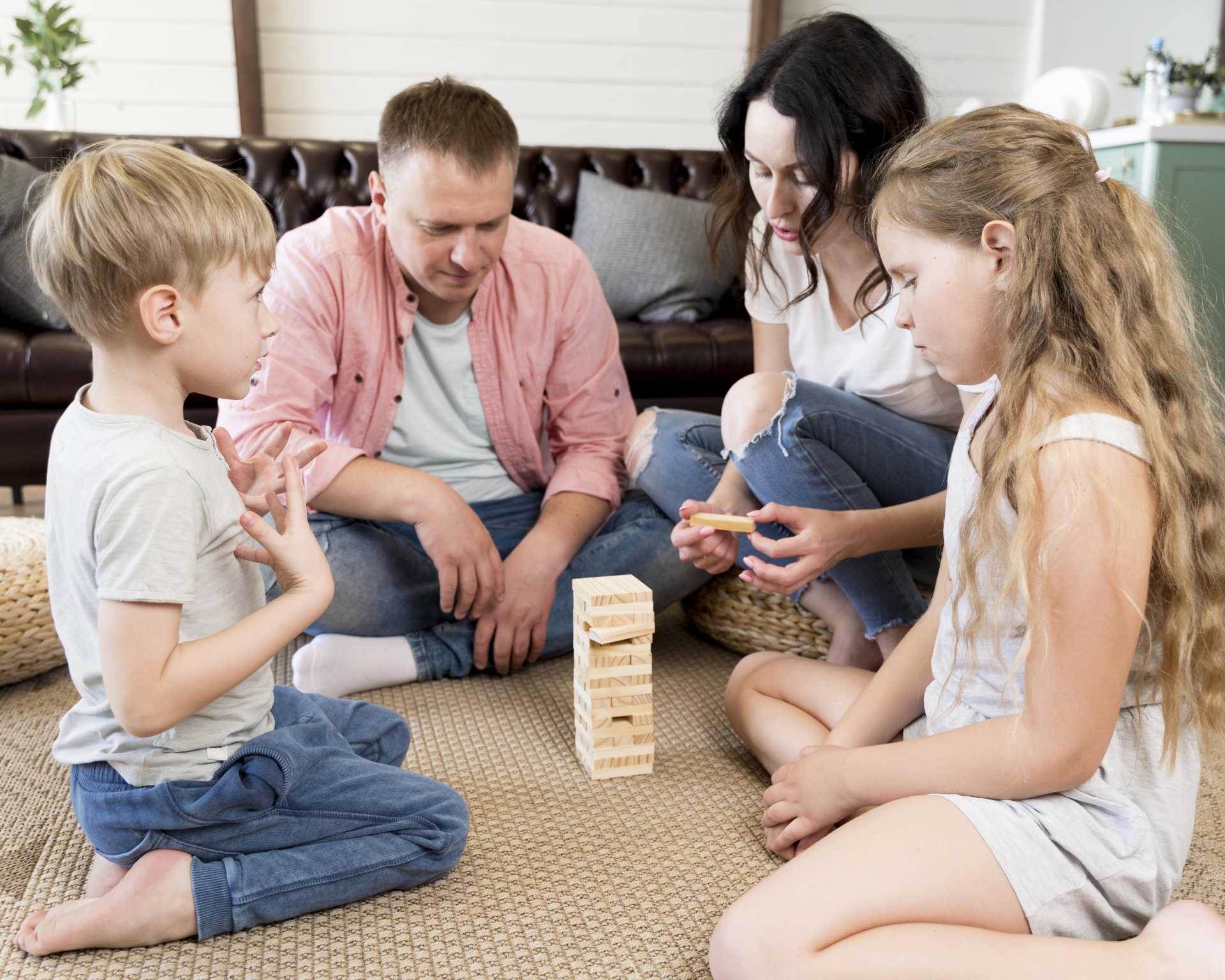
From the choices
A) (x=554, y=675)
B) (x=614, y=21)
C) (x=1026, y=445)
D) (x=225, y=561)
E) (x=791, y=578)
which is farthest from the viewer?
(x=614, y=21)

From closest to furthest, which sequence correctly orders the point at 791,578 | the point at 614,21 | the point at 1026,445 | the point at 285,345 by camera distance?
1. the point at 1026,445
2. the point at 791,578
3. the point at 285,345
4. the point at 614,21

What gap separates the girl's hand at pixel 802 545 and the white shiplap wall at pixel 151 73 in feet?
10.4

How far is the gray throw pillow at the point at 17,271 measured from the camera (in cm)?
244

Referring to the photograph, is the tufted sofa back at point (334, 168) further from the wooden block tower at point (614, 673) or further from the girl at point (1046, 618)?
the girl at point (1046, 618)

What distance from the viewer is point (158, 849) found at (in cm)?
102

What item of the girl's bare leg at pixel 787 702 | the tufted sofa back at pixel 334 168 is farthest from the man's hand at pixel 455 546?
the tufted sofa back at pixel 334 168

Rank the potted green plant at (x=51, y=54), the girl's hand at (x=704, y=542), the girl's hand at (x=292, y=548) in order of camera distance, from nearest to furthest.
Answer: the girl's hand at (x=292, y=548) → the girl's hand at (x=704, y=542) → the potted green plant at (x=51, y=54)

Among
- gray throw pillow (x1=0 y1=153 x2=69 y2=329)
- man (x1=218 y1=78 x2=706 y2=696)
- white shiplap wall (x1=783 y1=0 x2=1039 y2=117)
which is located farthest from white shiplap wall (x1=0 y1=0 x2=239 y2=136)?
man (x1=218 y1=78 x2=706 y2=696)

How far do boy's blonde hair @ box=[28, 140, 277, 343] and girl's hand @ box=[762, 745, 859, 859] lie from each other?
2.32 ft

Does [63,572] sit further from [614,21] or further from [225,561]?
[614,21]

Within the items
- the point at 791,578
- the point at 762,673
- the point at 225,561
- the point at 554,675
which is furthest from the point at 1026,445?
the point at 554,675

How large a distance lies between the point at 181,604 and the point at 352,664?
0.68m

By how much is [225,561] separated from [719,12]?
3.72m

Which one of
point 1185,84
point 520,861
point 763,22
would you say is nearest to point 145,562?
point 520,861
